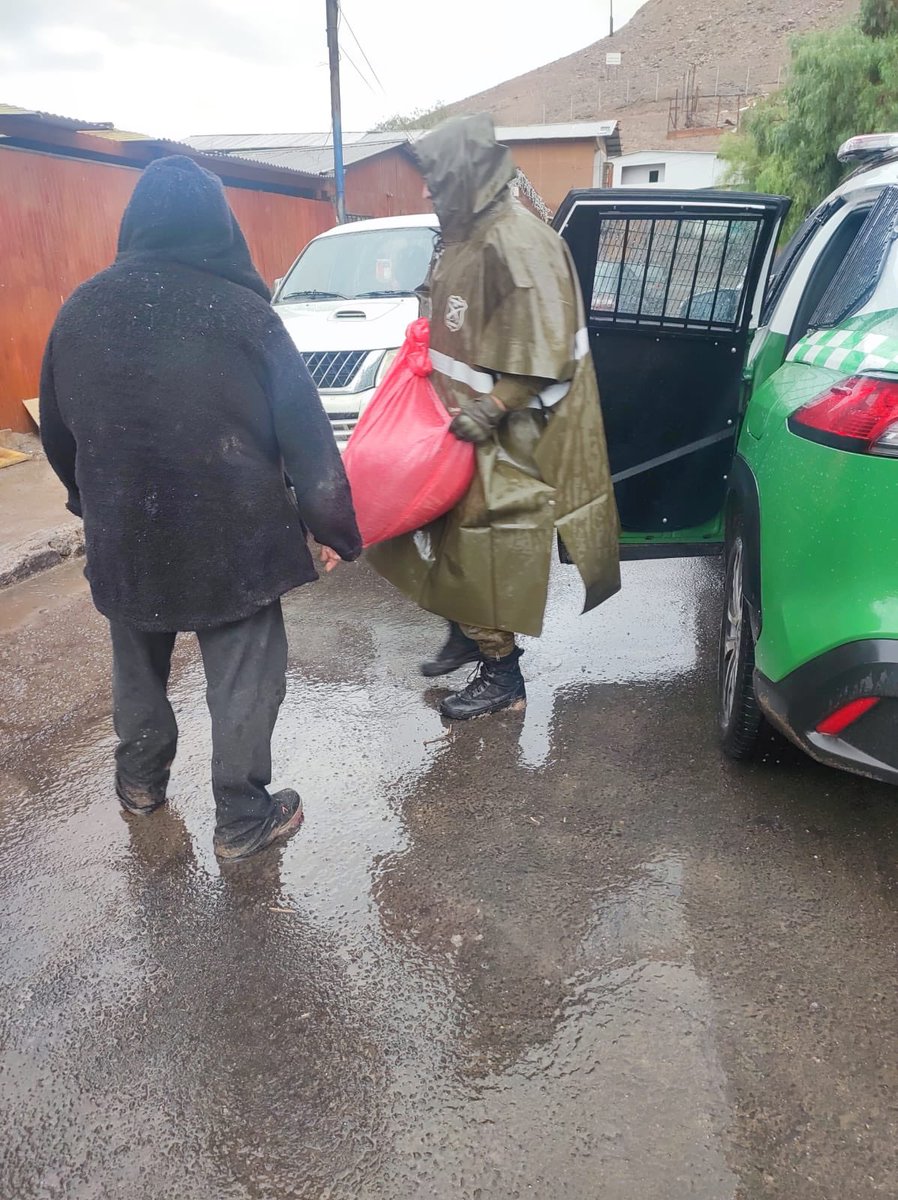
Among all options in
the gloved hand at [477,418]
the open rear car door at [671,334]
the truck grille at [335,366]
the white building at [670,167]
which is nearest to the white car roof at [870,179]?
the open rear car door at [671,334]

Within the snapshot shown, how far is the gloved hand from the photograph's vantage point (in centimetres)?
290

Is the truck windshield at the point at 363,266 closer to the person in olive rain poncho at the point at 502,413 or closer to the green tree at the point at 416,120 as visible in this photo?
the person in olive rain poncho at the point at 502,413

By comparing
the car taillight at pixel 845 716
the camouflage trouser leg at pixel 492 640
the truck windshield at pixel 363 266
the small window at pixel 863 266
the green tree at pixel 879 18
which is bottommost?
the camouflage trouser leg at pixel 492 640

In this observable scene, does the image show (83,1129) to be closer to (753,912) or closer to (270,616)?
(270,616)

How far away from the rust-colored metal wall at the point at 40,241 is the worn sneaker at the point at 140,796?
22.7 ft

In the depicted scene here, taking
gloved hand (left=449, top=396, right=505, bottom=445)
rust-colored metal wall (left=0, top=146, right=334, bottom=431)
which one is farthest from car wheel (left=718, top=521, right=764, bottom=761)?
rust-colored metal wall (left=0, top=146, right=334, bottom=431)

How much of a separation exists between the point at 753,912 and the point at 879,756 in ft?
2.08

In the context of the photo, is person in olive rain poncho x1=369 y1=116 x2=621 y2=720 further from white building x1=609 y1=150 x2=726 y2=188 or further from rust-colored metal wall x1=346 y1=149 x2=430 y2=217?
white building x1=609 y1=150 x2=726 y2=188

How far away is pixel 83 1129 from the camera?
178 centimetres

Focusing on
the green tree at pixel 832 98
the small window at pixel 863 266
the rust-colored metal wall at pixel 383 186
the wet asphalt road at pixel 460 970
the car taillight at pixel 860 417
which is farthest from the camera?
the rust-colored metal wall at pixel 383 186

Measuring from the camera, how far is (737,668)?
9.05ft

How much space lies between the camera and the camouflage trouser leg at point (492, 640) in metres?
3.31

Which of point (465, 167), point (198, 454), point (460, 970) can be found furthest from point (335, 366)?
point (460, 970)

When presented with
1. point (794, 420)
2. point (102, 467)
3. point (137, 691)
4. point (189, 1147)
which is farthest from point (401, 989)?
point (794, 420)
